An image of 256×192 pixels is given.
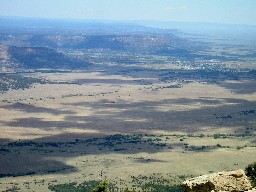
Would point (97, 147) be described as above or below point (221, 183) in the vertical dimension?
below

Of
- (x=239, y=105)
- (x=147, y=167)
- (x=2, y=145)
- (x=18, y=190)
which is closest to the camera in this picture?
(x=18, y=190)

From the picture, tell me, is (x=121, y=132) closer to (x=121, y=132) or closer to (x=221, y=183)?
(x=121, y=132)

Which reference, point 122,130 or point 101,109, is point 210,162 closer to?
point 122,130

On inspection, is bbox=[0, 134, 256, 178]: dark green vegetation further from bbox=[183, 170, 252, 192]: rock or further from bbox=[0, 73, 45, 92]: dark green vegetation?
bbox=[0, 73, 45, 92]: dark green vegetation

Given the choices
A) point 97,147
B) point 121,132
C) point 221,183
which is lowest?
point 121,132

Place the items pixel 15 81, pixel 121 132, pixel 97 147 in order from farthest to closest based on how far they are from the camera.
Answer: pixel 15 81
pixel 121 132
pixel 97 147

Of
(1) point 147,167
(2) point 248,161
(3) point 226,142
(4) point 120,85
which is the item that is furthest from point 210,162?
(4) point 120,85

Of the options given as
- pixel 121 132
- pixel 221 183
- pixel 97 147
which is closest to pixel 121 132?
pixel 121 132

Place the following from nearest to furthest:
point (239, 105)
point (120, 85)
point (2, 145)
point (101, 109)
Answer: point (2, 145) < point (101, 109) < point (239, 105) < point (120, 85)
